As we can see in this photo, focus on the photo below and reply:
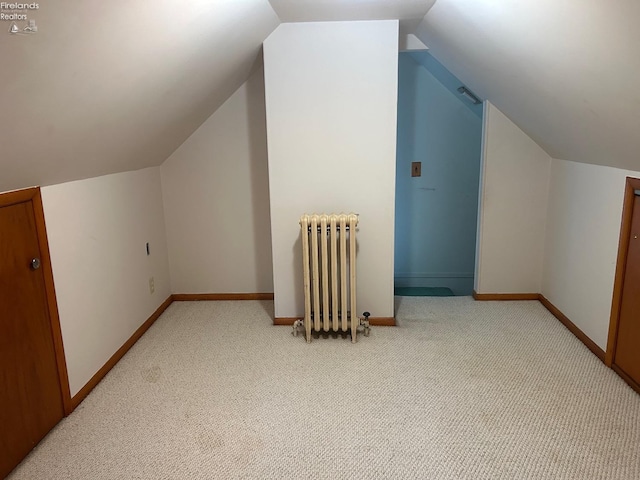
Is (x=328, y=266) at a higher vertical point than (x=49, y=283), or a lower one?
lower

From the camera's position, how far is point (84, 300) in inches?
94.4

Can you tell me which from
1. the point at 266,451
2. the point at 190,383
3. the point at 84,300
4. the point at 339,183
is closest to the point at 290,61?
the point at 339,183

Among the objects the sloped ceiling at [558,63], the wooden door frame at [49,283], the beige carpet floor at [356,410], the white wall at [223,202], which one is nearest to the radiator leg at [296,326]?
the beige carpet floor at [356,410]

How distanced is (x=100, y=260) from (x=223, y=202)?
4.01 ft

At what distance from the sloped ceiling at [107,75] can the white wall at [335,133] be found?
0.30 m

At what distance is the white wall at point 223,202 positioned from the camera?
347 centimetres

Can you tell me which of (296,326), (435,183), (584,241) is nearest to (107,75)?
(296,326)

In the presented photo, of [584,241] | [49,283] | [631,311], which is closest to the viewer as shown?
[49,283]

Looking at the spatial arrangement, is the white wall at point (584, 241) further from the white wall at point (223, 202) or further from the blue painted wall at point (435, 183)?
the white wall at point (223, 202)

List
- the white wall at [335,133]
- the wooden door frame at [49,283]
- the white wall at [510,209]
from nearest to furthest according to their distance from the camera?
the wooden door frame at [49,283] → the white wall at [335,133] → the white wall at [510,209]

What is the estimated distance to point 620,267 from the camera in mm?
2475

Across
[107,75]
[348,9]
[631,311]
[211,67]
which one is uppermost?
[348,9]

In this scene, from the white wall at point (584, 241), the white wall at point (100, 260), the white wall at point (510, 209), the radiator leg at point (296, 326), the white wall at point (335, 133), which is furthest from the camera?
the white wall at point (510, 209)

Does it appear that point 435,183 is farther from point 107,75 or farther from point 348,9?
point 107,75
